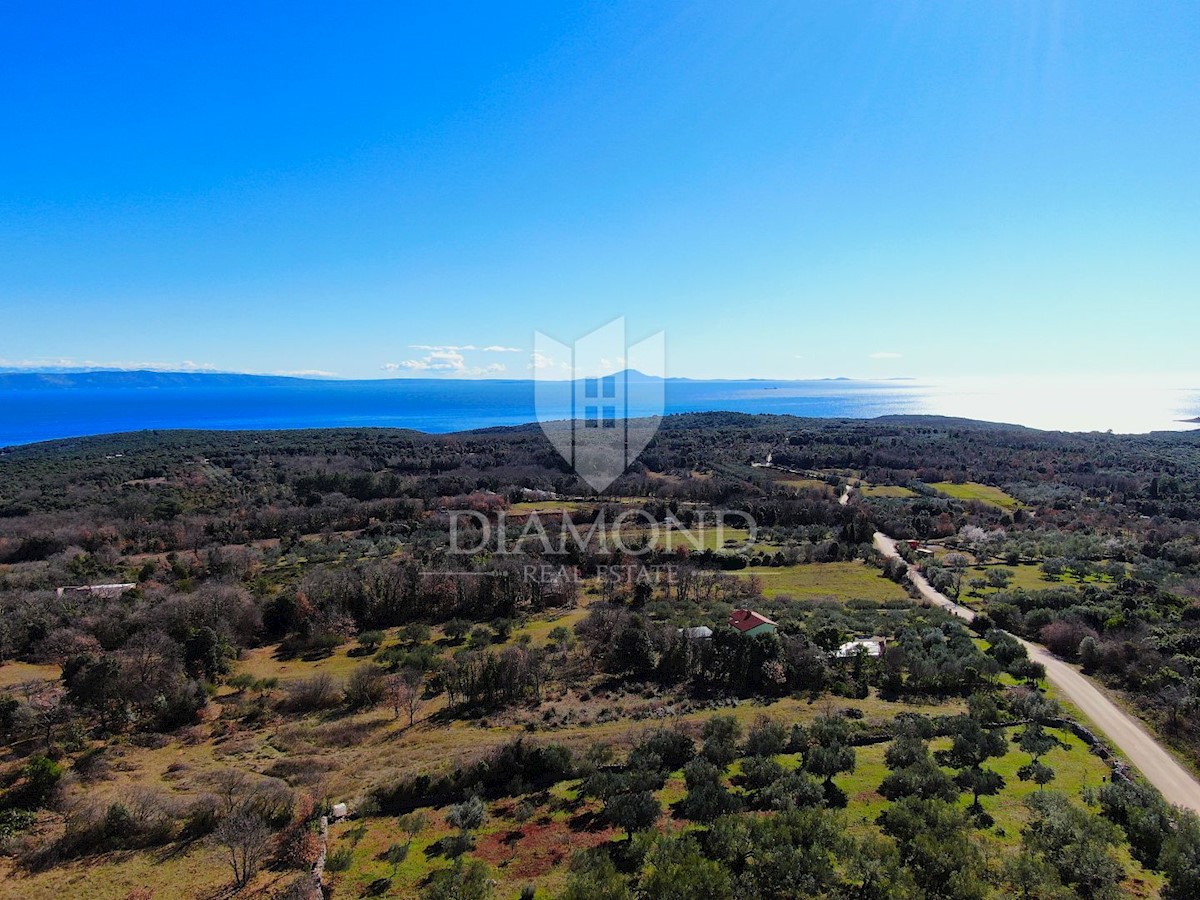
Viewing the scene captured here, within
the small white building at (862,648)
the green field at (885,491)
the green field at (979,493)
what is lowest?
the small white building at (862,648)

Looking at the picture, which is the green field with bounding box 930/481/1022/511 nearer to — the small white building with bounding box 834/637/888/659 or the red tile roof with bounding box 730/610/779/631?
the small white building with bounding box 834/637/888/659

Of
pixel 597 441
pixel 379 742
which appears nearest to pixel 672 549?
pixel 597 441

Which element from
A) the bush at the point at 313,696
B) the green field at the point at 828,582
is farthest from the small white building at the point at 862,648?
the bush at the point at 313,696

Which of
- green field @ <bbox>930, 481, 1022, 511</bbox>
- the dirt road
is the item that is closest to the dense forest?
the dirt road

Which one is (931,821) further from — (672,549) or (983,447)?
(983,447)

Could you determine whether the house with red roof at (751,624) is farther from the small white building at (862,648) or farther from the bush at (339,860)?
the bush at (339,860)
